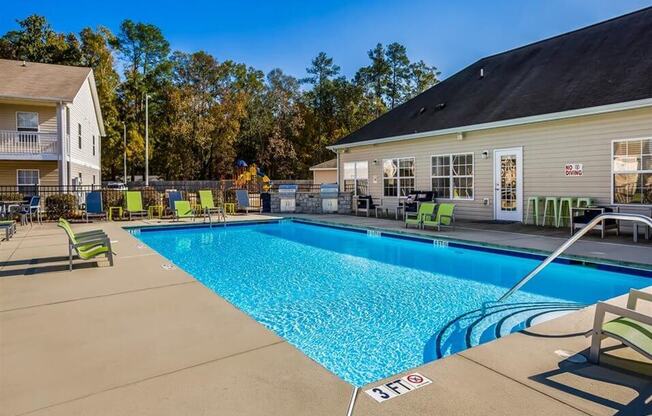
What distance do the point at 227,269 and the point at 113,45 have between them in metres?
33.9

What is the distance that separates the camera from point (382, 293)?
583 cm

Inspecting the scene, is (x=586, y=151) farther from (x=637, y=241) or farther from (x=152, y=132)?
(x=152, y=132)

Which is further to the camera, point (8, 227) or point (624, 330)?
point (8, 227)

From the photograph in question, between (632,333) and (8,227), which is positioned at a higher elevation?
(8,227)

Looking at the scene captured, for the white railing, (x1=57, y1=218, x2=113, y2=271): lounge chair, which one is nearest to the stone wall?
the white railing

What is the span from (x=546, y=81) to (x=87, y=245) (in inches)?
471

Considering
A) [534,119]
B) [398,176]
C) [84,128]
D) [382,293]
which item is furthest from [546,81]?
[84,128]

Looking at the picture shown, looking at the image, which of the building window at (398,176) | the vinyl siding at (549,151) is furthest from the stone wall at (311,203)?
the vinyl siding at (549,151)

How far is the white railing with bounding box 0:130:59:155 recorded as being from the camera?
15.8m

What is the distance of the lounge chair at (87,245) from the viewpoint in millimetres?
5922

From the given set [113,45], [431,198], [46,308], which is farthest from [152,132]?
[46,308]

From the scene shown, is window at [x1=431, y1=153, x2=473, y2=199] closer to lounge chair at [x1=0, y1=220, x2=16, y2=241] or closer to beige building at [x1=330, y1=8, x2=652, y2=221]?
beige building at [x1=330, y1=8, x2=652, y2=221]

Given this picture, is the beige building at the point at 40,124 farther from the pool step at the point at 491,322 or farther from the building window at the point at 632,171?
the building window at the point at 632,171

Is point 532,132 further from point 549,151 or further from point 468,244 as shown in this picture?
point 468,244
